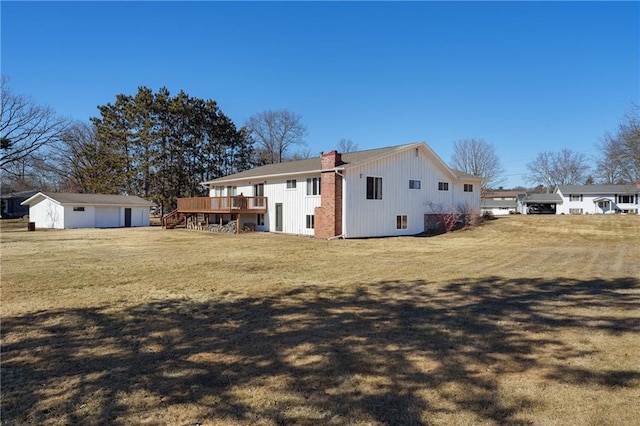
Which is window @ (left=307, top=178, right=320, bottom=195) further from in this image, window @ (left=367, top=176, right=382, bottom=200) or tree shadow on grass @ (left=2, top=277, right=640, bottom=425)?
tree shadow on grass @ (left=2, top=277, right=640, bottom=425)

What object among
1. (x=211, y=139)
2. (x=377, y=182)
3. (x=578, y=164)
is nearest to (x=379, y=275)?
(x=377, y=182)

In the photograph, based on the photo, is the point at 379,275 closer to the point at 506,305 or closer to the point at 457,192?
the point at 506,305

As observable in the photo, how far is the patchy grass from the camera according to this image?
10.7ft

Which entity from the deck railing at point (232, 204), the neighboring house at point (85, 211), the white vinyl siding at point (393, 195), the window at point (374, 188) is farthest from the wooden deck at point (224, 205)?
the window at point (374, 188)

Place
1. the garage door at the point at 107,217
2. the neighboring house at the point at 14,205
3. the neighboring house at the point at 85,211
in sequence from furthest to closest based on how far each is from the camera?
the neighboring house at the point at 14,205, the garage door at the point at 107,217, the neighboring house at the point at 85,211

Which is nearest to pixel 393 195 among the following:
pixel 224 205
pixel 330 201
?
pixel 330 201

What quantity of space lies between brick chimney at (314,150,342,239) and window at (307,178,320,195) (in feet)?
3.46

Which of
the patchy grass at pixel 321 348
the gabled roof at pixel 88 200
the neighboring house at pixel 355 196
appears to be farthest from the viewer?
the gabled roof at pixel 88 200

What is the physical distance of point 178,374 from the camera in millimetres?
3928

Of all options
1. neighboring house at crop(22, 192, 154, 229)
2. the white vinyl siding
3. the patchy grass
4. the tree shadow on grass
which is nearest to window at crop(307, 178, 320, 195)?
the white vinyl siding

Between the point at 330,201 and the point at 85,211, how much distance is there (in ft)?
80.5

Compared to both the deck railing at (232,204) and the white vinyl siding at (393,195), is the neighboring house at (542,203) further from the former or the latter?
the deck railing at (232,204)

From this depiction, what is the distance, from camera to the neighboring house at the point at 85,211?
1326 inches

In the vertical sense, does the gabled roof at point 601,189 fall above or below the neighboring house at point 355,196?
above
